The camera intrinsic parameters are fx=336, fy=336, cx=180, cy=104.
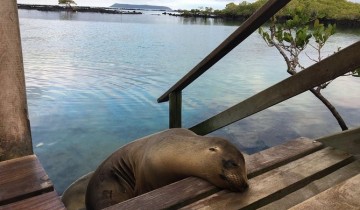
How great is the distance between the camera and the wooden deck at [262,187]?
160 centimetres

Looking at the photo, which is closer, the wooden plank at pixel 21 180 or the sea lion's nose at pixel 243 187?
the wooden plank at pixel 21 180

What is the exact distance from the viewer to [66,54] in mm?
18656

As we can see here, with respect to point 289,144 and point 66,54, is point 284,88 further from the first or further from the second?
point 66,54

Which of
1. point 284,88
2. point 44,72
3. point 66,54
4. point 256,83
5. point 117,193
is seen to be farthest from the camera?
point 66,54

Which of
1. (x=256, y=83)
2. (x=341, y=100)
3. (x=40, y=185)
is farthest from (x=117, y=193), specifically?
(x=256, y=83)

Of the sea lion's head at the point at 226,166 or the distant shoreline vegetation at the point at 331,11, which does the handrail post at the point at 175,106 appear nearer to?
the sea lion's head at the point at 226,166

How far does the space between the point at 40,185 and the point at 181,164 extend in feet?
3.61

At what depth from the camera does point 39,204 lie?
1.56m

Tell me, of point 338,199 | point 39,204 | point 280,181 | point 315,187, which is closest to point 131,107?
point 280,181

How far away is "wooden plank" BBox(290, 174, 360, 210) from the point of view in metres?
1.53

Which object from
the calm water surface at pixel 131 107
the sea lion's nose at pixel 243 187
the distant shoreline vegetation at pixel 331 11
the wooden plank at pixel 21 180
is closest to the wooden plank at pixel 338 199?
the sea lion's nose at pixel 243 187

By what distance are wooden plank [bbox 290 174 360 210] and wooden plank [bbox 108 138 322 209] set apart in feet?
1.86

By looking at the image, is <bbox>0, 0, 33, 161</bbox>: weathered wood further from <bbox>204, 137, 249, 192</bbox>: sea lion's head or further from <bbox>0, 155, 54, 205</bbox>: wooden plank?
<bbox>204, 137, 249, 192</bbox>: sea lion's head

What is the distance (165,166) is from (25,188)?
1191 millimetres
